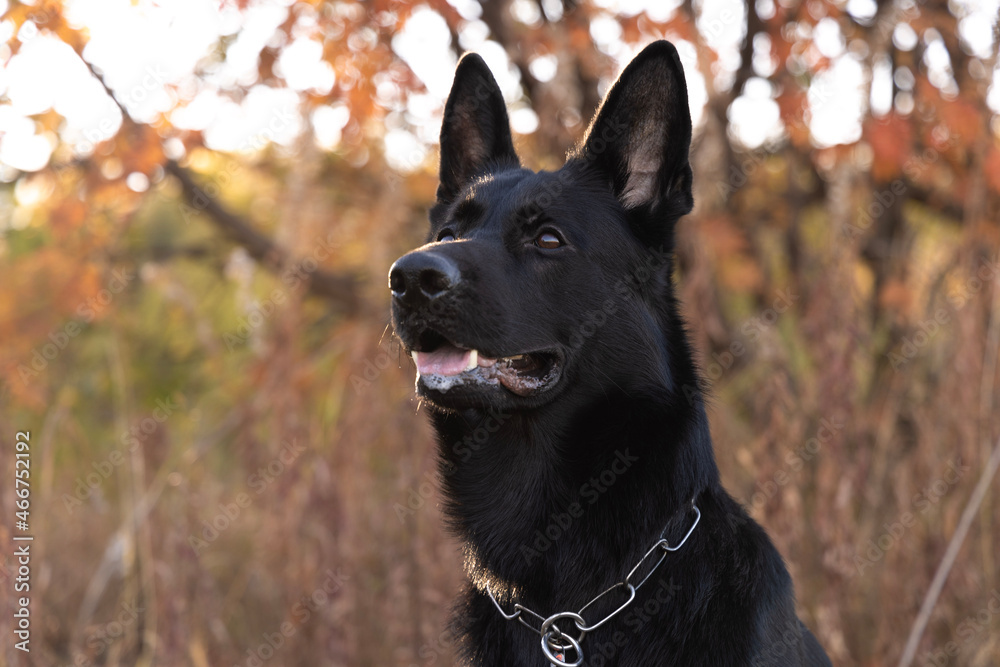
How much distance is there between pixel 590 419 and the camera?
7.18 feet

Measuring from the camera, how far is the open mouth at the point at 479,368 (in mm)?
1990

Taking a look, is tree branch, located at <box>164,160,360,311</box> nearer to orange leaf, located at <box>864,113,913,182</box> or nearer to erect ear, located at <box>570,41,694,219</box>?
erect ear, located at <box>570,41,694,219</box>

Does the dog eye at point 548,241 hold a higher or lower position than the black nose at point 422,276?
lower

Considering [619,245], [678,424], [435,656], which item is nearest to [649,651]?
[678,424]

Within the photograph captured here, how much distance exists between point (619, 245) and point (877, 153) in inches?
115

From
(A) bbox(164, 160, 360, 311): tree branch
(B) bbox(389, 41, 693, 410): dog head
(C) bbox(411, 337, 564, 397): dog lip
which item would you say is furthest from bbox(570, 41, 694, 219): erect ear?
(A) bbox(164, 160, 360, 311): tree branch

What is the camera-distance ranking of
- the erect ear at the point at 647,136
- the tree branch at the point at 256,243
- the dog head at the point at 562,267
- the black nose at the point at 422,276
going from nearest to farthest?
the black nose at the point at 422,276 < the dog head at the point at 562,267 < the erect ear at the point at 647,136 < the tree branch at the point at 256,243

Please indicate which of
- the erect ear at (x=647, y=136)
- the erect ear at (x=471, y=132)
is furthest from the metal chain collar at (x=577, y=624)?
the erect ear at (x=471, y=132)

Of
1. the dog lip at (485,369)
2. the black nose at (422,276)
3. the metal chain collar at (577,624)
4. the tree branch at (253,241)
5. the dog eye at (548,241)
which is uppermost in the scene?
the black nose at (422,276)

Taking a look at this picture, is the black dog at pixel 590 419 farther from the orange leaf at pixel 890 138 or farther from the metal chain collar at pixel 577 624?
the orange leaf at pixel 890 138

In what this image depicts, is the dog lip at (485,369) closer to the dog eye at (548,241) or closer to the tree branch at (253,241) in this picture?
the dog eye at (548,241)

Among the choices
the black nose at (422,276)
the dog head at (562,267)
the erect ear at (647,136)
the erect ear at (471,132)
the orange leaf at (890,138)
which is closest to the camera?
the black nose at (422,276)

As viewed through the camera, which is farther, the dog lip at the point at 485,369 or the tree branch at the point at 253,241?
the tree branch at the point at 253,241

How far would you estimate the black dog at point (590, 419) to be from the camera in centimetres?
195
